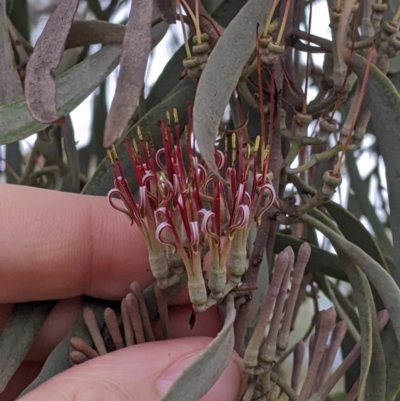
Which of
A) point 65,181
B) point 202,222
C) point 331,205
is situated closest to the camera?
point 202,222

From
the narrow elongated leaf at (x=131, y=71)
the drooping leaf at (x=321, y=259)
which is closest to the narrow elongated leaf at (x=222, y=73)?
the narrow elongated leaf at (x=131, y=71)

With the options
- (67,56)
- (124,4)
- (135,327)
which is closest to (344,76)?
(135,327)

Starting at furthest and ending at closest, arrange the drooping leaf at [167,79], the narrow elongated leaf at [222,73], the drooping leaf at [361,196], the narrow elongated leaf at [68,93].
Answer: the drooping leaf at [361,196], the drooping leaf at [167,79], the narrow elongated leaf at [68,93], the narrow elongated leaf at [222,73]

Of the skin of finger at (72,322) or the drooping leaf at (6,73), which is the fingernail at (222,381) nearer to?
the skin of finger at (72,322)

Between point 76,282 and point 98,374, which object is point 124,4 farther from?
point 98,374

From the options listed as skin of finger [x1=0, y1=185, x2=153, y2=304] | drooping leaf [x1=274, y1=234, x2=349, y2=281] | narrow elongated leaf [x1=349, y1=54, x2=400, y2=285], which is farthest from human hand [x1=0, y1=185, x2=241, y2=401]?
narrow elongated leaf [x1=349, y1=54, x2=400, y2=285]

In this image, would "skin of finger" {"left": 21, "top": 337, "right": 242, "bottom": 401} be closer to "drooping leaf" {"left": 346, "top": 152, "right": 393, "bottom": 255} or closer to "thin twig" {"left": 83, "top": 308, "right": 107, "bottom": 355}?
"thin twig" {"left": 83, "top": 308, "right": 107, "bottom": 355}

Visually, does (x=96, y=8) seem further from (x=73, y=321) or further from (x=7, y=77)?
(x=73, y=321)
